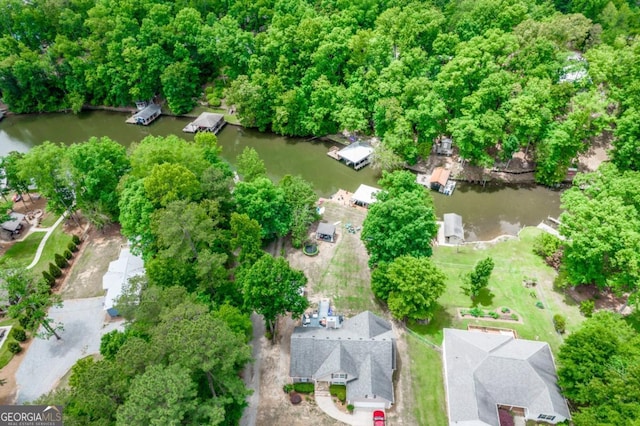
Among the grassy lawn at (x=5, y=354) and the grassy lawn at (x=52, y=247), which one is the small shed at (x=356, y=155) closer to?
the grassy lawn at (x=52, y=247)

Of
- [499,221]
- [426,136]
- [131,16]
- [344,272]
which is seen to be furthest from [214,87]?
[499,221]

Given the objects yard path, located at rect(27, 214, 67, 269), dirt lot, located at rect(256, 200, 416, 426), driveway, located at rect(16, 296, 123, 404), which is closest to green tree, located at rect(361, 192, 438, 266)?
dirt lot, located at rect(256, 200, 416, 426)

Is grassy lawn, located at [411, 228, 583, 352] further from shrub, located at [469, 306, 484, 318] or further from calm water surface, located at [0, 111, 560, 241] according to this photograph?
calm water surface, located at [0, 111, 560, 241]

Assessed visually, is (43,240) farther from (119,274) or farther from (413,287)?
(413,287)

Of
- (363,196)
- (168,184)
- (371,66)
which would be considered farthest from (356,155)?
(168,184)

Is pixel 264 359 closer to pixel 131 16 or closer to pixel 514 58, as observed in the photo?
pixel 514 58
